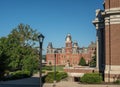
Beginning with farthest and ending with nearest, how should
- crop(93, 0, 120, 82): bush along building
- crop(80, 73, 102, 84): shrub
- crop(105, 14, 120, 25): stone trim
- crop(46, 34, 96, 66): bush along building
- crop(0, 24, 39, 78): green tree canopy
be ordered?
1. crop(46, 34, 96, 66): bush along building
2. crop(0, 24, 39, 78): green tree canopy
3. crop(105, 14, 120, 25): stone trim
4. crop(93, 0, 120, 82): bush along building
5. crop(80, 73, 102, 84): shrub

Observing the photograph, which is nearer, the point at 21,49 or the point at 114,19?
the point at 114,19

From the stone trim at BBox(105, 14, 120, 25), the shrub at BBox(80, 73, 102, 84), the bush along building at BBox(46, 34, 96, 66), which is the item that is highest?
the stone trim at BBox(105, 14, 120, 25)

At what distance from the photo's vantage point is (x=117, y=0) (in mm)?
34719

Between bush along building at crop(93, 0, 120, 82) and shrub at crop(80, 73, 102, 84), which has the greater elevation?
bush along building at crop(93, 0, 120, 82)

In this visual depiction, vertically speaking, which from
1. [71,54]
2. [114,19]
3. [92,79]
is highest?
[114,19]

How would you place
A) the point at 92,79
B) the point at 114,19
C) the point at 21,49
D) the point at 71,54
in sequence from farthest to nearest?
the point at 71,54
the point at 21,49
the point at 114,19
the point at 92,79

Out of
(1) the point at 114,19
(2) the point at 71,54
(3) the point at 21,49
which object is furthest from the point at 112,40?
(2) the point at 71,54

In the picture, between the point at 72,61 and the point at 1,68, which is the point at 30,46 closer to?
the point at 1,68

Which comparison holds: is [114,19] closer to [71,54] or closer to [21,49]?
[21,49]

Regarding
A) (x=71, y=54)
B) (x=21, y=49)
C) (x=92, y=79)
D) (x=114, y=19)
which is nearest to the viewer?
(x=92, y=79)

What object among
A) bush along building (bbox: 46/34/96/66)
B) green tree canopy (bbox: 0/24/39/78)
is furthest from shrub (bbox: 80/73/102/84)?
bush along building (bbox: 46/34/96/66)

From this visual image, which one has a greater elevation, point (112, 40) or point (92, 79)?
point (112, 40)

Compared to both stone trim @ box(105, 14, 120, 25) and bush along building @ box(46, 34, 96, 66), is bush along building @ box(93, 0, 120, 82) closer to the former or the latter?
stone trim @ box(105, 14, 120, 25)

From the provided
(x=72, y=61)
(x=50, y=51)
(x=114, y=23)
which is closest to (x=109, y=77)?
(x=114, y=23)
